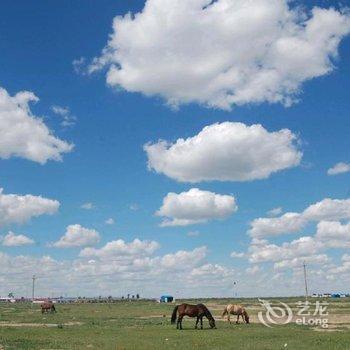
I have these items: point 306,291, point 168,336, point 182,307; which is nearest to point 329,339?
point 168,336

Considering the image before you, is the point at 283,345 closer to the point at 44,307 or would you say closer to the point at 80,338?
the point at 80,338

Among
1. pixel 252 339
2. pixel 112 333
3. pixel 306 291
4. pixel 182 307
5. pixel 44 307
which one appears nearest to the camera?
pixel 252 339

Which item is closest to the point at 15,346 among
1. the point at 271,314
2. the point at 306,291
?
the point at 271,314

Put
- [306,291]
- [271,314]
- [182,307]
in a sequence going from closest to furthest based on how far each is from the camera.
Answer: [182,307] → [271,314] → [306,291]

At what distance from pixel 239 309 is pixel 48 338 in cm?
2302

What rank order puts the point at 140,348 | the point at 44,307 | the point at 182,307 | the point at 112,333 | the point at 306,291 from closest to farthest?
the point at 140,348 < the point at 112,333 < the point at 182,307 < the point at 44,307 < the point at 306,291

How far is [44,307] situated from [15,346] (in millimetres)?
59328

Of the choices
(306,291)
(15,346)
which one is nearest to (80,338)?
(15,346)

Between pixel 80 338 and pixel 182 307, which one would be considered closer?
pixel 80 338

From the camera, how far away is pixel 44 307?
87250 mm

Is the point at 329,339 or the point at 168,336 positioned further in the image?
the point at 168,336

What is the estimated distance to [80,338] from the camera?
3497 centimetres

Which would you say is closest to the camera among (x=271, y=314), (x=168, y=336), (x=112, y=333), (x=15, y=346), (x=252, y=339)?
(x=15, y=346)

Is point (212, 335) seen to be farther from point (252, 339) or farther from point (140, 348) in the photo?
point (140, 348)
